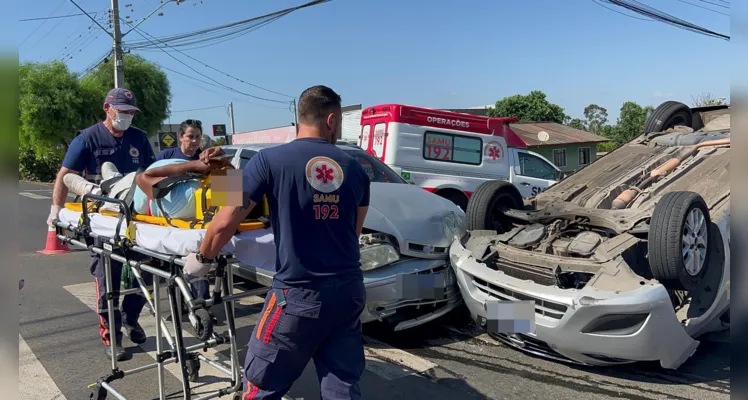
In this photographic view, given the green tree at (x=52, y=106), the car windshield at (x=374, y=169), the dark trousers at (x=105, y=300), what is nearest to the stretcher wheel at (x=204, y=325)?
the dark trousers at (x=105, y=300)

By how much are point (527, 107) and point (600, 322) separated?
129 feet

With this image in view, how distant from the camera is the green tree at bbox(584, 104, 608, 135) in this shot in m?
50.3

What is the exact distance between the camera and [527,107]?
1602 inches

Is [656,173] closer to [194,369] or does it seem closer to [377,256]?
[377,256]

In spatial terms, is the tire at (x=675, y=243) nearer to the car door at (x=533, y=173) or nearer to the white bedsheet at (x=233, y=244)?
the white bedsheet at (x=233, y=244)

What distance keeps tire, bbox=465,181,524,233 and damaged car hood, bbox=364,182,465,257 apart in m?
0.17

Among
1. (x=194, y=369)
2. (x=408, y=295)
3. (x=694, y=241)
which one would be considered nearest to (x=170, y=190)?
(x=194, y=369)

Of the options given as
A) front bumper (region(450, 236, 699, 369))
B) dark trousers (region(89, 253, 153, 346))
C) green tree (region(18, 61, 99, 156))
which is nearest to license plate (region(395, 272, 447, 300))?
front bumper (region(450, 236, 699, 369))

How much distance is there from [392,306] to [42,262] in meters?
6.11

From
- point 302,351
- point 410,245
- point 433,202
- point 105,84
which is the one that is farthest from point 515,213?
point 105,84

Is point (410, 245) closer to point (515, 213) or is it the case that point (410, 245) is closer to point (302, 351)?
point (515, 213)

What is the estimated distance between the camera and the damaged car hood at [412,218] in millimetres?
4699

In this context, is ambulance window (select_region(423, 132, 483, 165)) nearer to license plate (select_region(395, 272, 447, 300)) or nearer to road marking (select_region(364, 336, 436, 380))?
license plate (select_region(395, 272, 447, 300))

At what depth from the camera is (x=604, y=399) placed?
3.61 m
